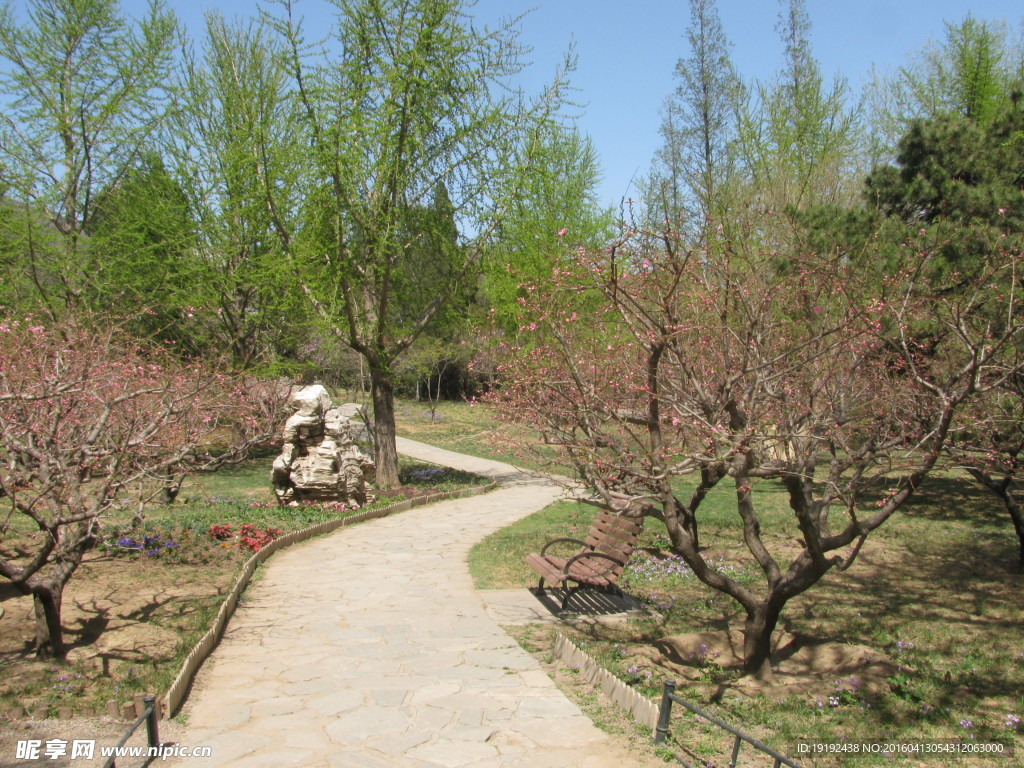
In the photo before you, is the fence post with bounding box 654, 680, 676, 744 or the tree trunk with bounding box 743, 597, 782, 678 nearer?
the fence post with bounding box 654, 680, 676, 744

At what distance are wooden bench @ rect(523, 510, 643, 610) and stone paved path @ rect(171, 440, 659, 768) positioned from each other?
832 millimetres

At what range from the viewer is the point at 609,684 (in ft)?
18.1

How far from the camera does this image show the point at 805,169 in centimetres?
2003

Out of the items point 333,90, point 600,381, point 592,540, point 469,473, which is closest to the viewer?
point 592,540

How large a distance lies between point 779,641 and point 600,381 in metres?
3.86

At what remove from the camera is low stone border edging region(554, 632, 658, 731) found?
16.2ft

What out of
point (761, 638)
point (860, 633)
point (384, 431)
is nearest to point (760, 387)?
point (761, 638)

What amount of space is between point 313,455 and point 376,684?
25.4ft

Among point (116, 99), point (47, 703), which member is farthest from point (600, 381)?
point (116, 99)

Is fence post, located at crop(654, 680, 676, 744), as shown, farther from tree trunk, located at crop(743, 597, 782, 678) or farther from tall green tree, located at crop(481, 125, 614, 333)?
tall green tree, located at crop(481, 125, 614, 333)

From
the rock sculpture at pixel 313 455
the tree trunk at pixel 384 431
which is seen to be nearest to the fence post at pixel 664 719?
the rock sculpture at pixel 313 455

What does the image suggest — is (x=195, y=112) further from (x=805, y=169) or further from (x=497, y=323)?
(x=805, y=169)

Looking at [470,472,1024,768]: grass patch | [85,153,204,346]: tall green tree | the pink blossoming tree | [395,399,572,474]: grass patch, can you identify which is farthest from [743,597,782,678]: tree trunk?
[85,153,204,346]: tall green tree

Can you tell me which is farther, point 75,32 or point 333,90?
point 75,32
